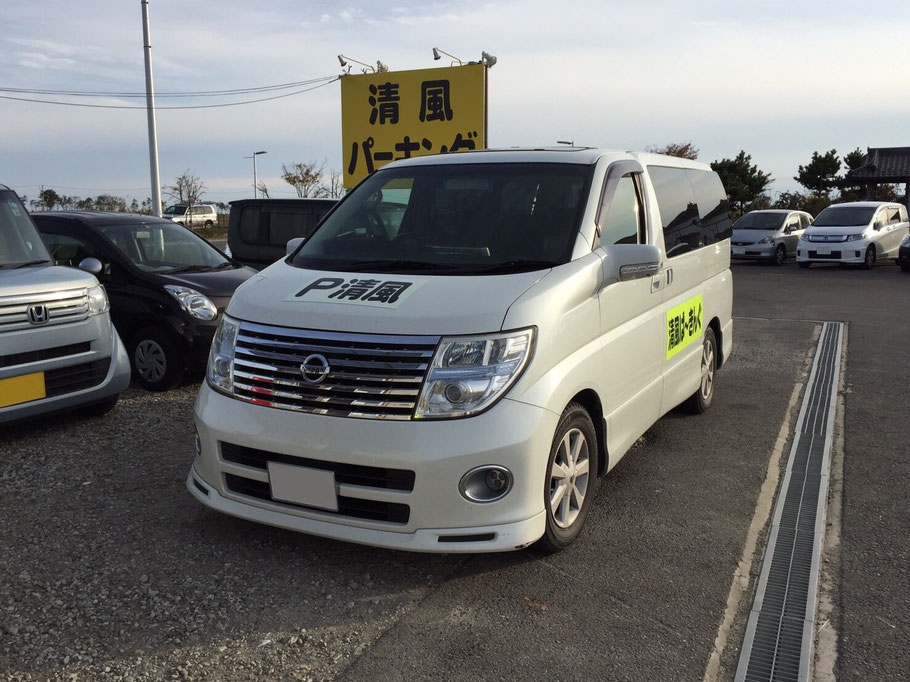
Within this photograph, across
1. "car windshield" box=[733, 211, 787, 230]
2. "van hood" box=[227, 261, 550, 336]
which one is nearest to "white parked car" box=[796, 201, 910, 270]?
"car windshield" box=[733, 211, 787, 230]

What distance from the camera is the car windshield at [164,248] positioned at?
7117mm

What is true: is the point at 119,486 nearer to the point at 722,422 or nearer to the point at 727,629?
the point at 727,629

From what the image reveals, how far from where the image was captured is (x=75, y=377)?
532 cm

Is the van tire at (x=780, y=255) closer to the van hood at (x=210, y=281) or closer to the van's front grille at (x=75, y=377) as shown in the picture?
the van hood at (x=210, y=281)

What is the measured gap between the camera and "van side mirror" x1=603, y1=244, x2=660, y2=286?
12.8 ft

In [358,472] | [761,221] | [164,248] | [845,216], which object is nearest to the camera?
[358,472]

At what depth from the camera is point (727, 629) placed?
3.03 meters

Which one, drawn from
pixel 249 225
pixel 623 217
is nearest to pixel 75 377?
pixel 623 217

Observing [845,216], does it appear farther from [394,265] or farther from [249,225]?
[394,265]

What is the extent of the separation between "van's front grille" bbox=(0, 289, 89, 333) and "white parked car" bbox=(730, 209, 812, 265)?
1919cm

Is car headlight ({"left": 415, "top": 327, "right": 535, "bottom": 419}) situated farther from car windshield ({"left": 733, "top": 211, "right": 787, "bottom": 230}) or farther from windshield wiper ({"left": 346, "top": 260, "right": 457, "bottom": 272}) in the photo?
car windshield ({"left": 733, "top": 211, "right": 787, "bottom": 230})

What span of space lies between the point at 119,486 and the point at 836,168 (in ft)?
160

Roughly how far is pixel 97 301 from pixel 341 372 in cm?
304

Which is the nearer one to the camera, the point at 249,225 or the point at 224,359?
the point at 224,359
